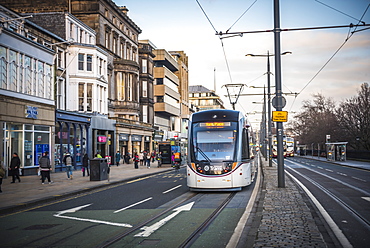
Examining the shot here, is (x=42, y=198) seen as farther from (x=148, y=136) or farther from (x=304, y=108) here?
(x=304, y=108)

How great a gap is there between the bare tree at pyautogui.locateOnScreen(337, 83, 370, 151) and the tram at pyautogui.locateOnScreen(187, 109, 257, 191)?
4534 cm

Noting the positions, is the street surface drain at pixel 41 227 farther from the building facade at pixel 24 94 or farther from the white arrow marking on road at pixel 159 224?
the building facade at pixel 24 94

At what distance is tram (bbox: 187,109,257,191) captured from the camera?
16922 millimetres

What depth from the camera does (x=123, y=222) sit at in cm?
1061

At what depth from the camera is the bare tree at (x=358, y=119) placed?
5970cm

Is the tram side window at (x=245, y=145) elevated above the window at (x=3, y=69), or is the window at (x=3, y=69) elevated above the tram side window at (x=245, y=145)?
the window at (x=3, y=69)

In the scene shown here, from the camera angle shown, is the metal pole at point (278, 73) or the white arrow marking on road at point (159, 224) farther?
the metal pole at point (278, 73)

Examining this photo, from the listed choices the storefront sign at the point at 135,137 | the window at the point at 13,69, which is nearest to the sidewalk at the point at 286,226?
the window at the point at 13,69

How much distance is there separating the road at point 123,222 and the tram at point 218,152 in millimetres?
806

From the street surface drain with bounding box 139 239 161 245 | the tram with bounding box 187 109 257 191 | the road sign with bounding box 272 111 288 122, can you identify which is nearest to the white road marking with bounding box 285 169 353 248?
the street surface drain with bounding box 139 239 161 245

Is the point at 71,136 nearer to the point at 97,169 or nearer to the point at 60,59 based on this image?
the point at 60,59

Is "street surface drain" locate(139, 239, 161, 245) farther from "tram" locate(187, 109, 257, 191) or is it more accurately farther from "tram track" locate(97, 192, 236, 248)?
"tram" locate(187, 109, 257, 191)

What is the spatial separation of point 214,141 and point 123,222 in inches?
299

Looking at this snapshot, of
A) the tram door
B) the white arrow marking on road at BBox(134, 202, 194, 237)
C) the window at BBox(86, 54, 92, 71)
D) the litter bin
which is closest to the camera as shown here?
the white arrow marking on road at BBox(134, 202, 194, 237)
